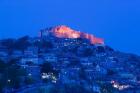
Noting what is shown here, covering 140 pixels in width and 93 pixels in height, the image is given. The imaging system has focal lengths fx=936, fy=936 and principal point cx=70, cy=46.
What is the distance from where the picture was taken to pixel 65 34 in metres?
94.9

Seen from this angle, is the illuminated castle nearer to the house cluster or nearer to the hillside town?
the hillside town

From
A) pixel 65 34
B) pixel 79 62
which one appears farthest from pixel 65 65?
pixel 65 34

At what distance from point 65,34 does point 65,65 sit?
27.0m

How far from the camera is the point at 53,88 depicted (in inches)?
1683

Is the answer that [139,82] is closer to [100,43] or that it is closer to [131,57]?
[131,57]

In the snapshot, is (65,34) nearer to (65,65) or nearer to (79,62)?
(79,62)

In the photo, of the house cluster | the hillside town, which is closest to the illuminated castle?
the hillside town

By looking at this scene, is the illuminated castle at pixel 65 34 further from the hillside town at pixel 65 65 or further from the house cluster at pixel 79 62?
the house cluster at pixel 79 62

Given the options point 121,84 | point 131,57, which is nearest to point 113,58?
A: point 131,57

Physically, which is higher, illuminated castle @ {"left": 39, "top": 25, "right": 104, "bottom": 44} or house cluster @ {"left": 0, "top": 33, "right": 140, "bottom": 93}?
illuminated castle @ {"left": 39, "top": 25, "right": 104, "bottom": 44}

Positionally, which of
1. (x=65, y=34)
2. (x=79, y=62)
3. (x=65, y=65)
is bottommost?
(x=65, y=65)

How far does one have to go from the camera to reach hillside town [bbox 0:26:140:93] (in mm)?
46906

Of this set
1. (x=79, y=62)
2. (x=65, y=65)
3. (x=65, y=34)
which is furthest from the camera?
(x=65, y=34)

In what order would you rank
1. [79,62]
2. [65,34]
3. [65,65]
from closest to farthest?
[65,65]
[79,62]
[65,34]
